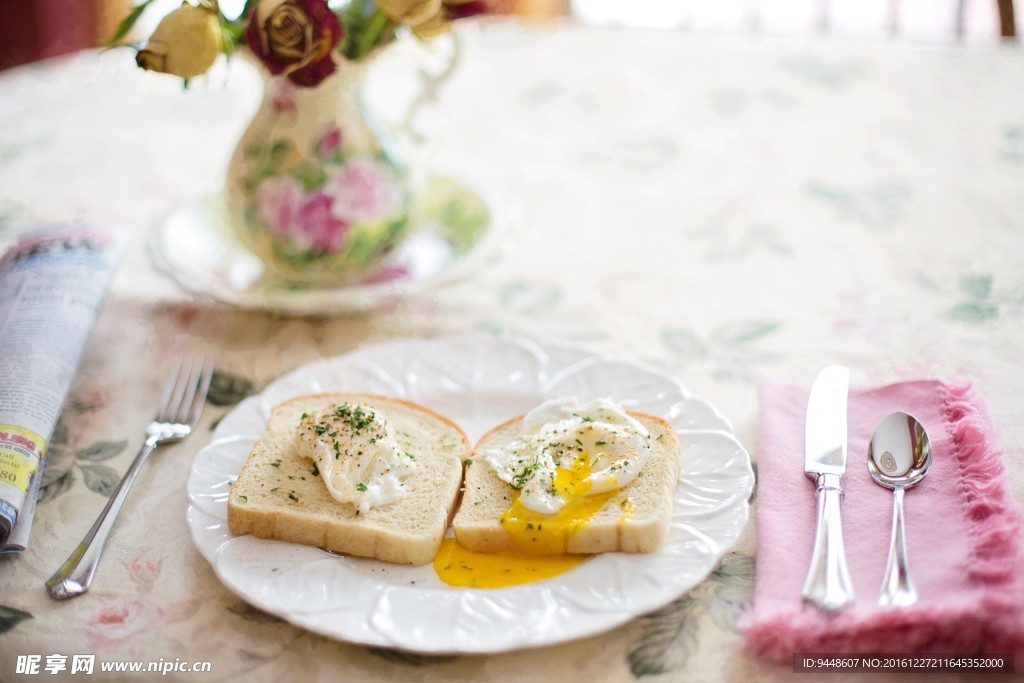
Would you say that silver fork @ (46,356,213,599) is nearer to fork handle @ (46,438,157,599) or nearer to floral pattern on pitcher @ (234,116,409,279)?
fork handle @ (46,438,157,599)

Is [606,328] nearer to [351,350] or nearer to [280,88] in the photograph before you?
[351,350]

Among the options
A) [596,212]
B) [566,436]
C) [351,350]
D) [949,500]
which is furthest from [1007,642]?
[596,212]

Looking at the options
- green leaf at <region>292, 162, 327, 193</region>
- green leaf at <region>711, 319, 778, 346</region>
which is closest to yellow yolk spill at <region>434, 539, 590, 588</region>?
green leaf at <region>711, 319, 778, 346</region>

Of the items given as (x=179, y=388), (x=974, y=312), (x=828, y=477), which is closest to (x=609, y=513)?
(x=828, y=477)

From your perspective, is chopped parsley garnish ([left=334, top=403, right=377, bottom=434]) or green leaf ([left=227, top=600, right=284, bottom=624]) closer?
green leaf ([left=227, top=600, right=284, bottom=624])

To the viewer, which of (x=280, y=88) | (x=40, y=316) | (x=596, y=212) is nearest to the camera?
(x=40, y=316)

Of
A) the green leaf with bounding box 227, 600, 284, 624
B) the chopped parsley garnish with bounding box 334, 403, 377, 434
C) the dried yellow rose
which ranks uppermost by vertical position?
the dried yellow rose
